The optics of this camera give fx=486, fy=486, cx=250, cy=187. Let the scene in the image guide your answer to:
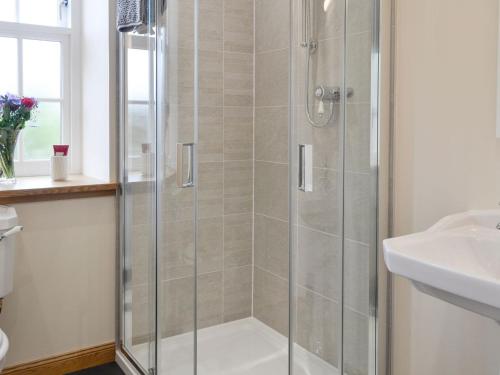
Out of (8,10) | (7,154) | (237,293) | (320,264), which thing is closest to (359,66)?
(320,264)

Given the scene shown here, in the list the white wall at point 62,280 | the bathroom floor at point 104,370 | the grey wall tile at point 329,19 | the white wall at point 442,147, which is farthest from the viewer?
the bathroom floor at point 104,370

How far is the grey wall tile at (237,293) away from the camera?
2.77m

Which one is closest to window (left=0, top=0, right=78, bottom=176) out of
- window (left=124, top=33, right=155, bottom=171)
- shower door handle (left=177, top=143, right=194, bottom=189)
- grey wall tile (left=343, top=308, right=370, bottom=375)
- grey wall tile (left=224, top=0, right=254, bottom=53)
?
window (left=124, top=33, right=155, bottom=171)

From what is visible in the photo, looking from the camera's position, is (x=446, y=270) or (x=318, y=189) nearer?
(x=446, y=270)

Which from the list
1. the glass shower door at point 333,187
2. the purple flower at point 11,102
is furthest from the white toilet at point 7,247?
the glass shower door at point 333,187

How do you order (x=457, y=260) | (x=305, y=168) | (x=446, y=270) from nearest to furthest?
1. (x=446, y=270)
2. (x=457, y=260)
3. (x=305, y=168)

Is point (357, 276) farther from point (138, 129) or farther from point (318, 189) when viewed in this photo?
point (138, 129)

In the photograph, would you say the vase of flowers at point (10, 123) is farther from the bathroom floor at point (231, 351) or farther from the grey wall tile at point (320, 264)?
the grey wall tile at point (320, 264)

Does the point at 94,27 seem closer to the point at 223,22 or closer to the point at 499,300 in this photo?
the point at 223,22

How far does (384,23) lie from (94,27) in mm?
1582

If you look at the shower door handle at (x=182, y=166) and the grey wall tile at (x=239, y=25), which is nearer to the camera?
the shower door handle at (x=182, y=166)

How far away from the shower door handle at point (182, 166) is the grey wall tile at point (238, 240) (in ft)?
2.56

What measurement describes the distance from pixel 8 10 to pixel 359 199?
210cm

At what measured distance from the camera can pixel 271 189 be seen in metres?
2.67
